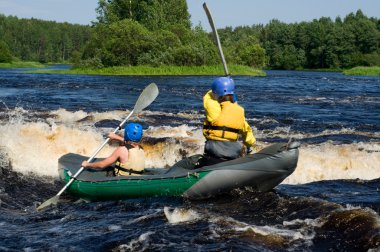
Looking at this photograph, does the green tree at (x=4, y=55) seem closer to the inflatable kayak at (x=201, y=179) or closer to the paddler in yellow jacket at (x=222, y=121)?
the inflatable kayak at (x=201, y=179)

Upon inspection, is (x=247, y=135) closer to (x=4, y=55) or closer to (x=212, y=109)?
(x=212, y=109)

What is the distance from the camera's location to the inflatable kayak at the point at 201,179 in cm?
663

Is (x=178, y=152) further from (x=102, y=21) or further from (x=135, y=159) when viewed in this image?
(x=102, y=21)

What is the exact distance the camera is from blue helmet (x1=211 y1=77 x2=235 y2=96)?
6670 millimetres

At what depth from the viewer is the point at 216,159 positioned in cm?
699

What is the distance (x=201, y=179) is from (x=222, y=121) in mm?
791

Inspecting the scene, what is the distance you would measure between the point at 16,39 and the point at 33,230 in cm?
13005

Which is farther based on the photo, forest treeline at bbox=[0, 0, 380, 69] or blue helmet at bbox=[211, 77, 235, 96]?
forest treeline at bbox=[0, 0, 380, 69]

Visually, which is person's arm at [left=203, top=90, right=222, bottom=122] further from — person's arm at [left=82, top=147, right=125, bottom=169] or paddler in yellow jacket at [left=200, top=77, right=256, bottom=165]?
person's arm at [left=82, top=147, right=125, bottom=169]

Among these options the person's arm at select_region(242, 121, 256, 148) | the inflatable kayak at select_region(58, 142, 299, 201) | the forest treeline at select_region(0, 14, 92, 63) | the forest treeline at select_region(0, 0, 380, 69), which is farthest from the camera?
the forest treeline at select_region(0, 14, 92, 63)

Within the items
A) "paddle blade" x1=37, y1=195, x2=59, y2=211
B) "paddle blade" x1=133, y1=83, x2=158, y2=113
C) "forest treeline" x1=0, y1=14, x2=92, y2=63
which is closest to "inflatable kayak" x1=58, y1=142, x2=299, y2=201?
"paddle blade" x1=37, y1=195, x2=59, y2=211

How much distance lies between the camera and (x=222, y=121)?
6.80 metres

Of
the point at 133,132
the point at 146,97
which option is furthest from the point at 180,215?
the point at 146,97

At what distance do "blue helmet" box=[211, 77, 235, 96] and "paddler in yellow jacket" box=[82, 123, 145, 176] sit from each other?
1205 mm
